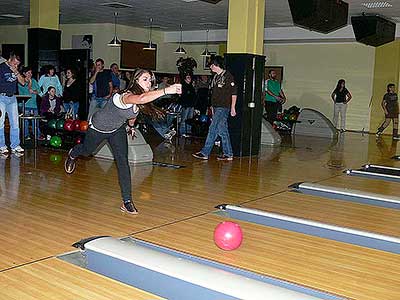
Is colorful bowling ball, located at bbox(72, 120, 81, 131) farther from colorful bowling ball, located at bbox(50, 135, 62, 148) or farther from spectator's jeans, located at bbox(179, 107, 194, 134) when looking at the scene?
spectator's jeans, located at bbox(179, 107, 194, 134)

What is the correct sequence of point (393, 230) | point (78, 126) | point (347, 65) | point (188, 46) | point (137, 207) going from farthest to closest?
point (188, 46) → point (347, 65) → point (78, 126) → point (137, 207) → point (393, 230)

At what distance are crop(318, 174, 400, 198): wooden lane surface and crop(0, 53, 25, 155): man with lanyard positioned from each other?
3576 millimetres

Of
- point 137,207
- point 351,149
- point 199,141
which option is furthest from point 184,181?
point 351,149

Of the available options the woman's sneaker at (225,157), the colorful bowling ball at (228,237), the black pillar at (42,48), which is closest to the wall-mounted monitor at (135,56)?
the black pillar at (42,48)

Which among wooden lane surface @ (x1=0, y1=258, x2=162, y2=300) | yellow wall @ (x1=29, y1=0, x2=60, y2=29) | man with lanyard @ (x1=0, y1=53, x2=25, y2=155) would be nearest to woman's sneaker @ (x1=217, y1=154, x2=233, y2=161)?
man with lanyard @ (x1=0, y1=53, x2=25, y2=155)

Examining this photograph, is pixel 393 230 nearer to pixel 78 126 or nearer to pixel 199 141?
pixel 78 126

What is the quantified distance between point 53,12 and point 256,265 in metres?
6.66

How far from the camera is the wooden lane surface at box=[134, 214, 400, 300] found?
8.31 ft

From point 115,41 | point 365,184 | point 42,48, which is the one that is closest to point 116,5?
point 115,41

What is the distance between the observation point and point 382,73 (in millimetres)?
12289

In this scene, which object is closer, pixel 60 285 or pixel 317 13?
pixel 60 285

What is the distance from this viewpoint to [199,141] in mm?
8570

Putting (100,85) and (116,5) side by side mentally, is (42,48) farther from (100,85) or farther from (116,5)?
(116,5)

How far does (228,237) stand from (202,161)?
3450 mm
